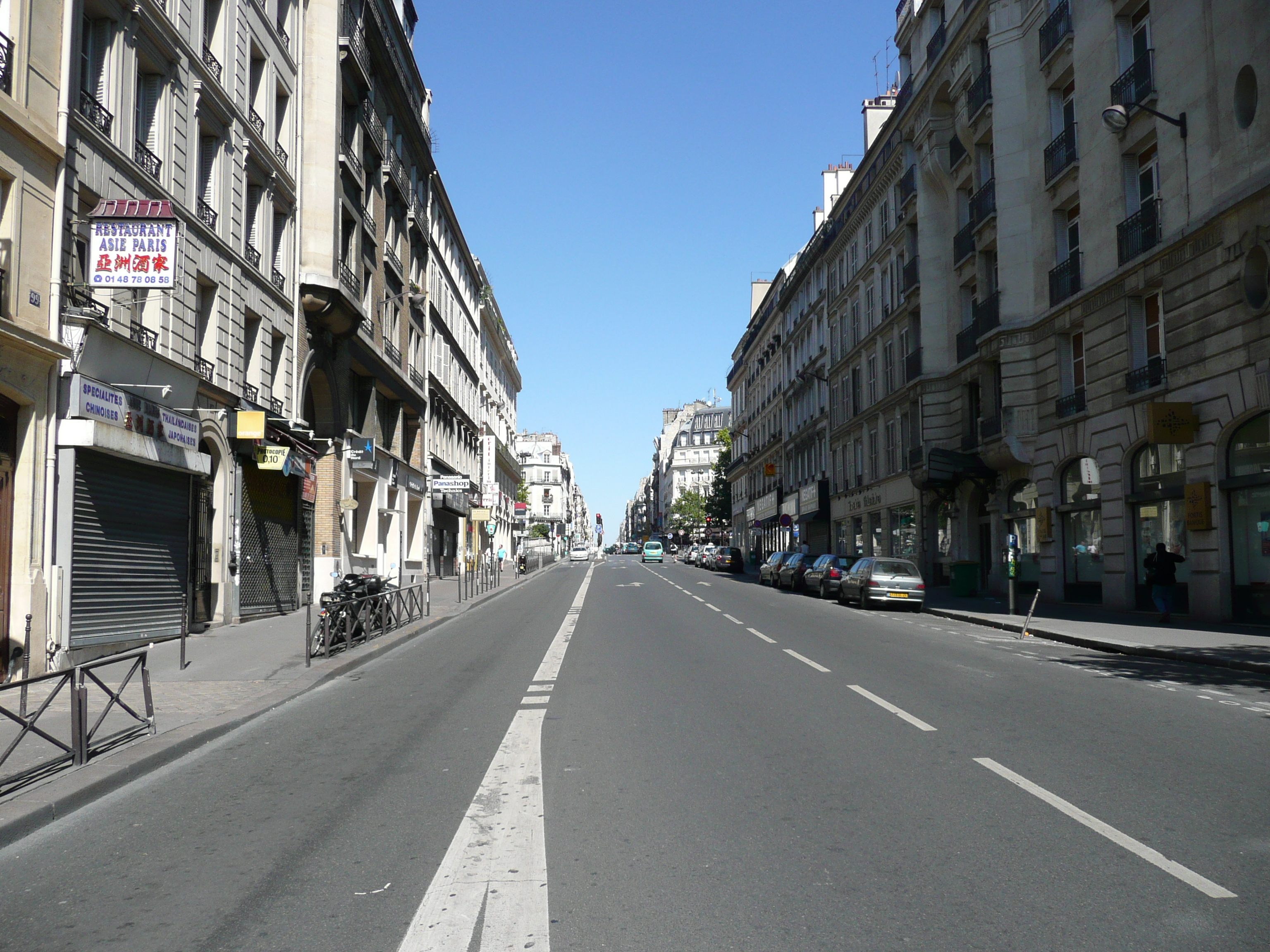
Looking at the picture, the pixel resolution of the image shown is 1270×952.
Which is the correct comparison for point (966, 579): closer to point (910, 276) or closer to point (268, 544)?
point (910, 276)

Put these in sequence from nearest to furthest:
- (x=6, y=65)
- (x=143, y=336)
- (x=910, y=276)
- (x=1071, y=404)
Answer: (x=6, y=65) < (x=143, y=336) < (x=1071, y=404) < (x=910, y=276)

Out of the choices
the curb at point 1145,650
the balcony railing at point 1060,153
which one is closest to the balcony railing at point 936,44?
the balcony railing at point 1060,153

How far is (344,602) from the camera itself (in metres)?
15.3

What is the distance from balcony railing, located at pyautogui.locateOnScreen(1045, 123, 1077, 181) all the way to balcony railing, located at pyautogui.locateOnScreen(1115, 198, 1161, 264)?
135 inches

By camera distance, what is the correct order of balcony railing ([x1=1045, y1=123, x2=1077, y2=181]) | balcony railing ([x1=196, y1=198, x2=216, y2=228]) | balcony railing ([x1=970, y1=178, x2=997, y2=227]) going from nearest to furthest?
balcony railing ([x1=196, y1=198, x2=216, y2=228]) < balcony railing ([x1=1045, y1=123, x2=1077, y2=181]) < balcony railing ([x1=970, y1=178, x2=997, y2=227])

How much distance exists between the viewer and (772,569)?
43219mm

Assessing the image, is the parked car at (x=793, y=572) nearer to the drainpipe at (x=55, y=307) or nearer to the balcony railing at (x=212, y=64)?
the balcony railing at (x=212, y=64)

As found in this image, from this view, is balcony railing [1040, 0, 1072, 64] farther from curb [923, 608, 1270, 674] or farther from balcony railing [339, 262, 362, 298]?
balcony railing [339, 262, 362, 298]

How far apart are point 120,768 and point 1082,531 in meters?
23.5

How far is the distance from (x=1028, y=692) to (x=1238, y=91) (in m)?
14.3

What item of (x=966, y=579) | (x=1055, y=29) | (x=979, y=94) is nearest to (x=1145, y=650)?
(x=966, y=579)

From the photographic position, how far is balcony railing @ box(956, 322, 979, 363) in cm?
3178

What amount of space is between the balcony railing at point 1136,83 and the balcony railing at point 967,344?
9193 mm

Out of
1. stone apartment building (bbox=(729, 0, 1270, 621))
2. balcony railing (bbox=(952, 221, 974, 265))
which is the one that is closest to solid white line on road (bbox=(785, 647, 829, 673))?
stone apartment building (bbox=(729, 0, 1270, 621))
